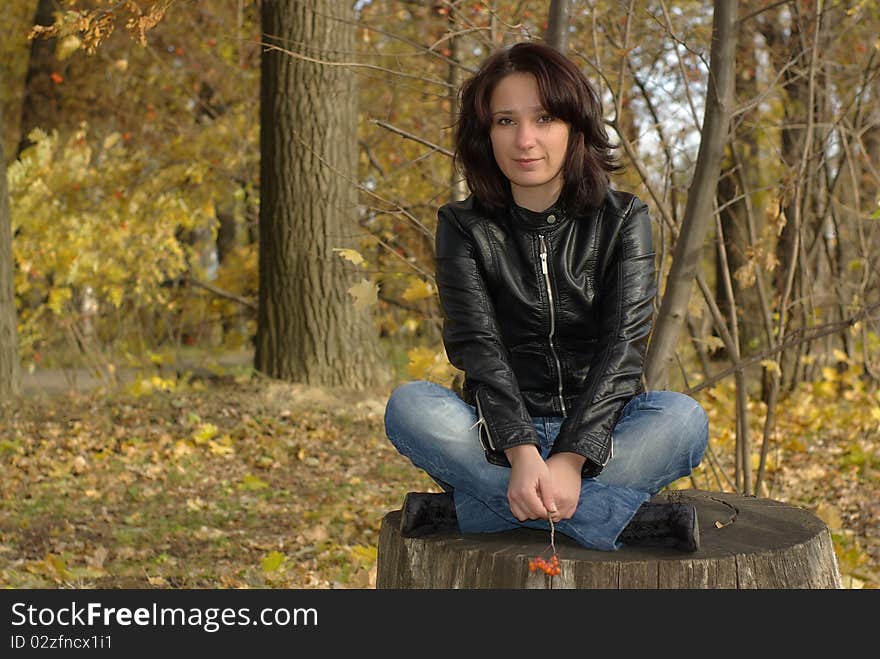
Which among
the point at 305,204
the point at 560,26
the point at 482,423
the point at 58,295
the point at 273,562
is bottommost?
the point at 273,562

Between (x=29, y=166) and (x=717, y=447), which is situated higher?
(x=29, y=166)

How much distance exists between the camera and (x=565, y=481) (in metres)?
2.67

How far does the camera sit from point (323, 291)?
788cm

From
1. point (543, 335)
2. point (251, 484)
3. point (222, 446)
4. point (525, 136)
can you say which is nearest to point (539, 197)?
point (525, 136)

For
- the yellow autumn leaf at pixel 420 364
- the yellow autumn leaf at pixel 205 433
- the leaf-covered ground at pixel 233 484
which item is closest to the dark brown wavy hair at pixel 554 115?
the yellow autumn leaf at pixel 420 364

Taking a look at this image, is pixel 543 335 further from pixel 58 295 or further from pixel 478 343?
pixel 58 295

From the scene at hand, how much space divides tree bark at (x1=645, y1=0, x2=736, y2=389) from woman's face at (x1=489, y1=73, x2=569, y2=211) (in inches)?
47.2

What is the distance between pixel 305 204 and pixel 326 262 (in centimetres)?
49

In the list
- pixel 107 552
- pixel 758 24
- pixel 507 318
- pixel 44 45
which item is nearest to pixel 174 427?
pixel 107 552

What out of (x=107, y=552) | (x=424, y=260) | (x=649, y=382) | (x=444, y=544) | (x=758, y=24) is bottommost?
(x=107, y=552)

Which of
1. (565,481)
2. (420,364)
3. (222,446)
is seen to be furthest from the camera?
(222,446)
